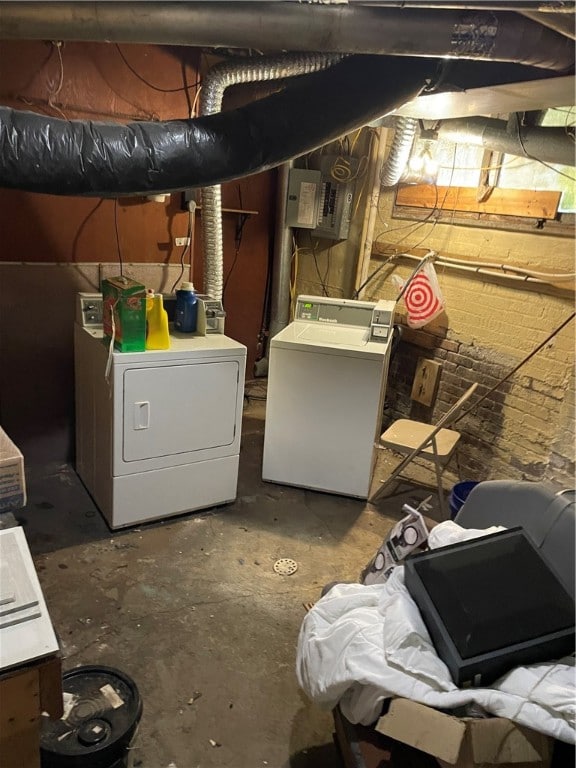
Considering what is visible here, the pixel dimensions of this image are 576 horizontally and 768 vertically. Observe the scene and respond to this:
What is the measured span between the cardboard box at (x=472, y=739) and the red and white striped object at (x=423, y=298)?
9.08 feet

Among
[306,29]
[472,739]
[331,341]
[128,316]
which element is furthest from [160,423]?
[472,739]

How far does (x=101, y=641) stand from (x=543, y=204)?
122 inches

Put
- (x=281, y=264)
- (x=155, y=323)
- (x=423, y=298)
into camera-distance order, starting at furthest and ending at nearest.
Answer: (x=281, y=264) < (x=423, y=298) < (x=155, y=323)

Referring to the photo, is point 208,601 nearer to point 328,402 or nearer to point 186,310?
point 328,402

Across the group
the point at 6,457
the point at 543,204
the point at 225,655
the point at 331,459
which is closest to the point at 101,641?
the point at 225,655

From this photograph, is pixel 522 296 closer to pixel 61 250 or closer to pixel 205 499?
pixel 205 499

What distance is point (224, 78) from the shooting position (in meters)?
2.98

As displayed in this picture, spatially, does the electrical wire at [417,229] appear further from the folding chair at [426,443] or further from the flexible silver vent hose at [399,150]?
the folding chair at [426,443]

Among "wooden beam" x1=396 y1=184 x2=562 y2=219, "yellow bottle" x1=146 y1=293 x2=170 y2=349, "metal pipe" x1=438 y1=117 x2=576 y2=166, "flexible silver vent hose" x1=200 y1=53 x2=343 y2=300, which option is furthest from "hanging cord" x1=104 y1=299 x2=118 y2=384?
"wooden beam" x1=396 y1=184 x2=562 y2=219

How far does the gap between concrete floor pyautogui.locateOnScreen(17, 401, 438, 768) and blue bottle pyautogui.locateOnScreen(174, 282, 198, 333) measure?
3.35 feet

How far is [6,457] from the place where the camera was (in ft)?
4.77

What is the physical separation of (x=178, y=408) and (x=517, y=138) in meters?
2.17

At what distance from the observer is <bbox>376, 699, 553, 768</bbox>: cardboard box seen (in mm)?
1101

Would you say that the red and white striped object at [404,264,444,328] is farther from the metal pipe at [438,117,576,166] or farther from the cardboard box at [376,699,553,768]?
the cardboard box at [376,699,553,768]
